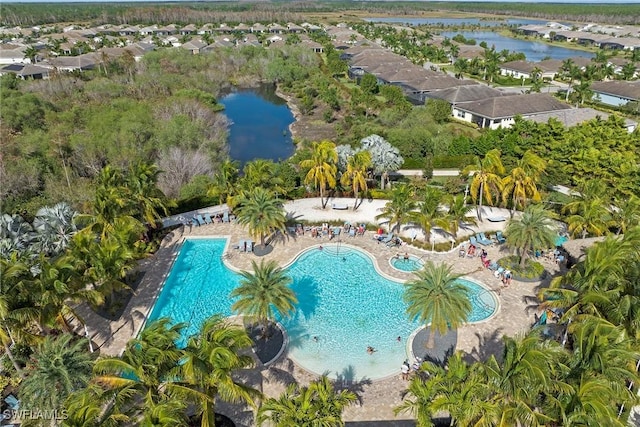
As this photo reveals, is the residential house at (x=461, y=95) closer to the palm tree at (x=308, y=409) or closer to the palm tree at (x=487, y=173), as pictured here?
the palm tree at (x=487, y=173)

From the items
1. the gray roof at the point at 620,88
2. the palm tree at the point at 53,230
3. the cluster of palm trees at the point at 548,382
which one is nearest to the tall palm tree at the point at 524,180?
the cluster of palm trees at the point at 548,382

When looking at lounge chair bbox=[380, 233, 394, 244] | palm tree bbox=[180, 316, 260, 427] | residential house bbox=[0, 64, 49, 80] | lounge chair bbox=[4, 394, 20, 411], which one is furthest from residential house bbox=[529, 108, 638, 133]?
residential house bbox=[0, 64, 49, 80]

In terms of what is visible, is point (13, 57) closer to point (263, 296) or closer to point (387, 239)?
point (387, 239)

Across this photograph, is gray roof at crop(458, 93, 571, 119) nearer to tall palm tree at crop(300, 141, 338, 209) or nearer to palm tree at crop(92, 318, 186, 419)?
tall palm tree at crop(300, 141, 338, 209)

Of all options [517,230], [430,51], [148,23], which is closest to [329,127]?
[517,230]

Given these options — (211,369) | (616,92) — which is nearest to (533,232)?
(211,369)

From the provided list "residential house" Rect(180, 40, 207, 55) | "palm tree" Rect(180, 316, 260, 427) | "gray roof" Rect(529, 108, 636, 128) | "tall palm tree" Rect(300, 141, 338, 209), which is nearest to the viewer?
"palm tree" Rect(180, 316, 260, 427)
